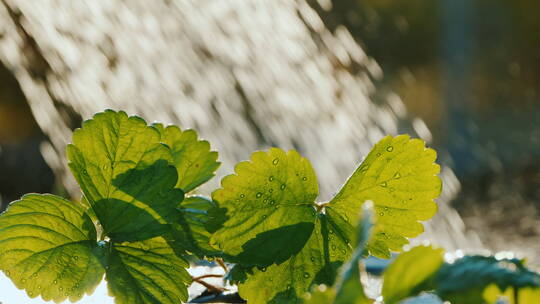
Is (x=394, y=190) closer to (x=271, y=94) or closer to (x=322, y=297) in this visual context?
(x=322, y=297)

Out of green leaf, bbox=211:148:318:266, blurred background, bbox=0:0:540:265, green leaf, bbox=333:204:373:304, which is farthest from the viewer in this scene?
blurred background, bbox=0:0:540:265

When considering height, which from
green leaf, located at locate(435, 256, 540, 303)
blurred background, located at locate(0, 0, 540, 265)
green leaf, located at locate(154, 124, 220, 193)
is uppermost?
blurred background, located at locate(0, 0, 540, 265)

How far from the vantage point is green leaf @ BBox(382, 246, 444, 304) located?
145mm

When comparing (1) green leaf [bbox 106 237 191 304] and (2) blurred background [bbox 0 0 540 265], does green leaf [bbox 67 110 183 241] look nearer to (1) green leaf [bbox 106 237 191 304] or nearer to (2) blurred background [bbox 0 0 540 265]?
(1) green leaf [bbox 106 237 191 304]

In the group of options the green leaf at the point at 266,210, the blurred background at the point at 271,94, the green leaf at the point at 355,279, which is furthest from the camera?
the blurred background at the point at 271,94

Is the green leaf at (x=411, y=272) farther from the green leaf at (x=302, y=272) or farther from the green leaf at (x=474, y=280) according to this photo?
the green leaf at (x=302, y=272)

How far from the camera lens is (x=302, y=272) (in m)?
0.26

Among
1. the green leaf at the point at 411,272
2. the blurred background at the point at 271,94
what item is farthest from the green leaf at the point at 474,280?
the blurred background at the point at 271,94

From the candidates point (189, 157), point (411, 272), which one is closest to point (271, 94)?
point (189, 157)

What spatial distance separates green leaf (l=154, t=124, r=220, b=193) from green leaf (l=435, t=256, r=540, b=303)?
0.56 ft

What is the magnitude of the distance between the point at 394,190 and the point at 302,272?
0.15 ft

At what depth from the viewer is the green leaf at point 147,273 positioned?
253 millimetres

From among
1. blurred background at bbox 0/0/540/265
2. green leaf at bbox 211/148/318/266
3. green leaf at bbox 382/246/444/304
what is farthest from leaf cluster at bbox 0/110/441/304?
blurred background at bbox 0/0/540/265

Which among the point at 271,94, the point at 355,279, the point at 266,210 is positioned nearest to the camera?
the point at 355,279
